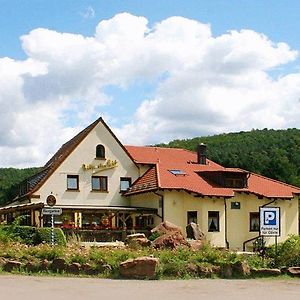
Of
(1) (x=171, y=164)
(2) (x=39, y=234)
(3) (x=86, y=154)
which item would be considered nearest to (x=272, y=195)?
(1) (x=171, y=164)

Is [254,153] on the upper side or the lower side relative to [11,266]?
upper

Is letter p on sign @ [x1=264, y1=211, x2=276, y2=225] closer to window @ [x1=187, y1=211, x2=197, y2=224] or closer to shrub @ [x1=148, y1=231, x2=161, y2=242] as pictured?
shrub @ [x1=148, y1=231, x2=161, y2=242]

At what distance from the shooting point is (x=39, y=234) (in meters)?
30.4

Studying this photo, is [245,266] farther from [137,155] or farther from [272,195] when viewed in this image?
[137,155]

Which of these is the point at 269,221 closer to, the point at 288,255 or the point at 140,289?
the point at 288,255

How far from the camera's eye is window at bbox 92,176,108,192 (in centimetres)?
4584

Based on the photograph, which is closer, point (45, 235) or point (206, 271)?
point (206, 271)

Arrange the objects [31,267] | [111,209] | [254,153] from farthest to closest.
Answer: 1. [254,153]
2. [111,209]
3. [31,267]

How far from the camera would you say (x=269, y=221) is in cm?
2305

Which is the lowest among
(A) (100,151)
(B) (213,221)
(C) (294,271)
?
(C) (294,271)

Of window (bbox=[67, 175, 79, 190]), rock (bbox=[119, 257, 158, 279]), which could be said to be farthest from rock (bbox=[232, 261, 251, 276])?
window (bbox=[67, 175, 79, 190])

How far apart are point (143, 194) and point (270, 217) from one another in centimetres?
2180

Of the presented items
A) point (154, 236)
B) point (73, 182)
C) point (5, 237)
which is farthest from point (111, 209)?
point (5, 237)

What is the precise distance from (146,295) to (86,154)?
30.6 metres
